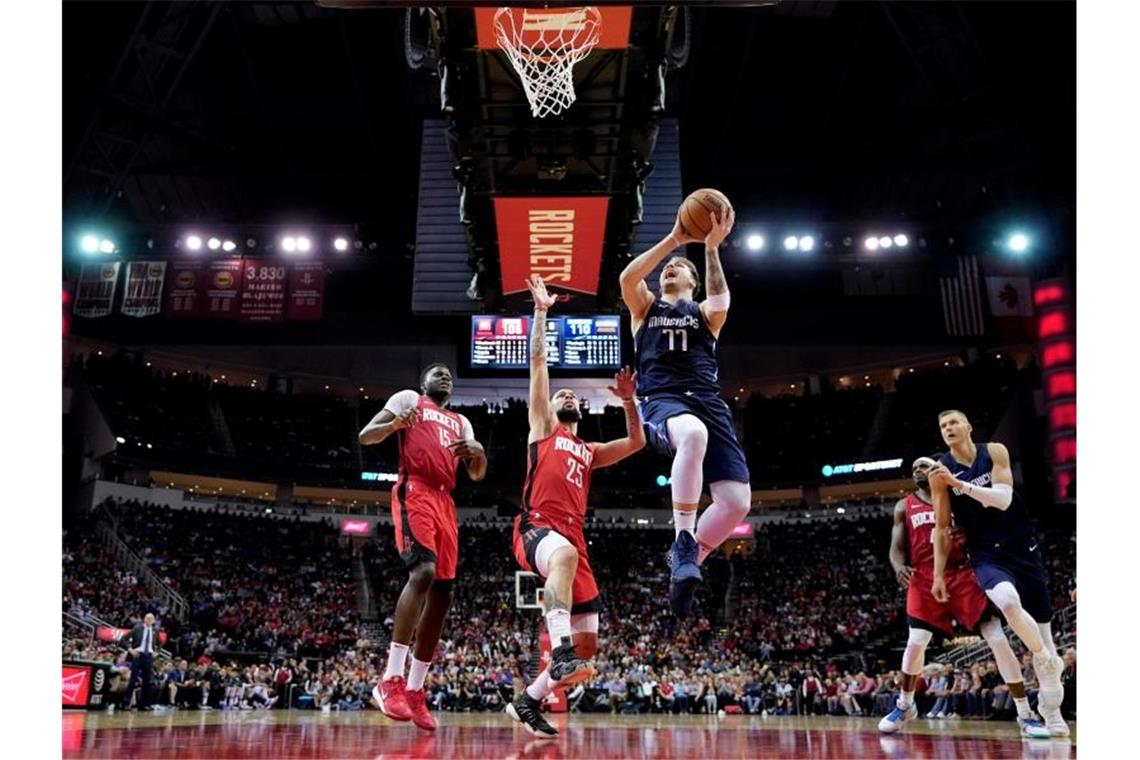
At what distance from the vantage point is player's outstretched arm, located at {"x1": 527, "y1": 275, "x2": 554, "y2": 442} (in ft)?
19.2

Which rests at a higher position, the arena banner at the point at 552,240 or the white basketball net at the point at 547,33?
the white basketball net at the point at 547,33

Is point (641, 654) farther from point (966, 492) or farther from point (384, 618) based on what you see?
point (966, 492)

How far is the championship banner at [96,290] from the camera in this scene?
2078cm

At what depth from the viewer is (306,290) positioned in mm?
21406

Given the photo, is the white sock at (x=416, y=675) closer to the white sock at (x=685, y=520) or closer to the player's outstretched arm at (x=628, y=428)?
the player's outstretched arm at (x=628, y=428)

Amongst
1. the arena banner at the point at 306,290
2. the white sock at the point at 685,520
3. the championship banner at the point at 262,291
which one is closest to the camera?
the white sock at the point at 685,520

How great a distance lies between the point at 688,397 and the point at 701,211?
99 centimetres

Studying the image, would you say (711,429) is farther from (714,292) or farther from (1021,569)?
(1021,569)

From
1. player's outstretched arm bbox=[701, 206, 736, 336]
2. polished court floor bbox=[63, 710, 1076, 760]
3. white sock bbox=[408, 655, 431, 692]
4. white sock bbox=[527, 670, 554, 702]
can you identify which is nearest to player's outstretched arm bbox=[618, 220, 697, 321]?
player's outstretched arm bbox=[701, 206, 736, 336]

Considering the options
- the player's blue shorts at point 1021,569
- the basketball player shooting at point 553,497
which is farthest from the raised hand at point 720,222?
the player's blue shorts at point 1021,569

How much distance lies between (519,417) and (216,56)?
1120 centimetres

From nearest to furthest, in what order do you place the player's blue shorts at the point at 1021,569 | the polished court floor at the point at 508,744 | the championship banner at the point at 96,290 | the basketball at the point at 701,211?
the basketball at the point at 701,211 < the polished court floor at the point at 508,744 < the player's blue shorts at the point at 1021,569 < the championship banner at the point at 96,290

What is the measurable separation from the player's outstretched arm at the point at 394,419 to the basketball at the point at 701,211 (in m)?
2.05

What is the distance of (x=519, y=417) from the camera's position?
25.6 meters
